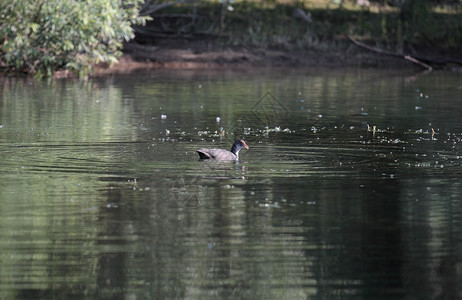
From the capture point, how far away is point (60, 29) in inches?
1401

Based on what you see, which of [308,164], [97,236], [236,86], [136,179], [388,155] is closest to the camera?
[97,236]

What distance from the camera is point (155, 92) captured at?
33.8 metres

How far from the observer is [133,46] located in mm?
47094

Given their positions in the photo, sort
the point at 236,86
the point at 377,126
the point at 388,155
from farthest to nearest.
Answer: the point at 236,86, the point at 377,126, the point at 388,155

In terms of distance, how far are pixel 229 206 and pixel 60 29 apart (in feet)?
78.5

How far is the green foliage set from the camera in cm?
3434

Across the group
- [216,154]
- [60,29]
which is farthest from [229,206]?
[60,29]

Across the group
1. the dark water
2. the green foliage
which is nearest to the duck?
the dark water

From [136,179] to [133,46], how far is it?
107 feet

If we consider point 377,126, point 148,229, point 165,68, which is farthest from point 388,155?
point 165,68

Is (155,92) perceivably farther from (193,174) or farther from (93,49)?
(193,174)

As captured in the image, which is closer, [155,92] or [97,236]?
[97,236]

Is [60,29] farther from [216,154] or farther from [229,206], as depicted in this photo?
[229,206]

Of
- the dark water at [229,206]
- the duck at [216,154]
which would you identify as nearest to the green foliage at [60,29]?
the dark water at [229,206]
